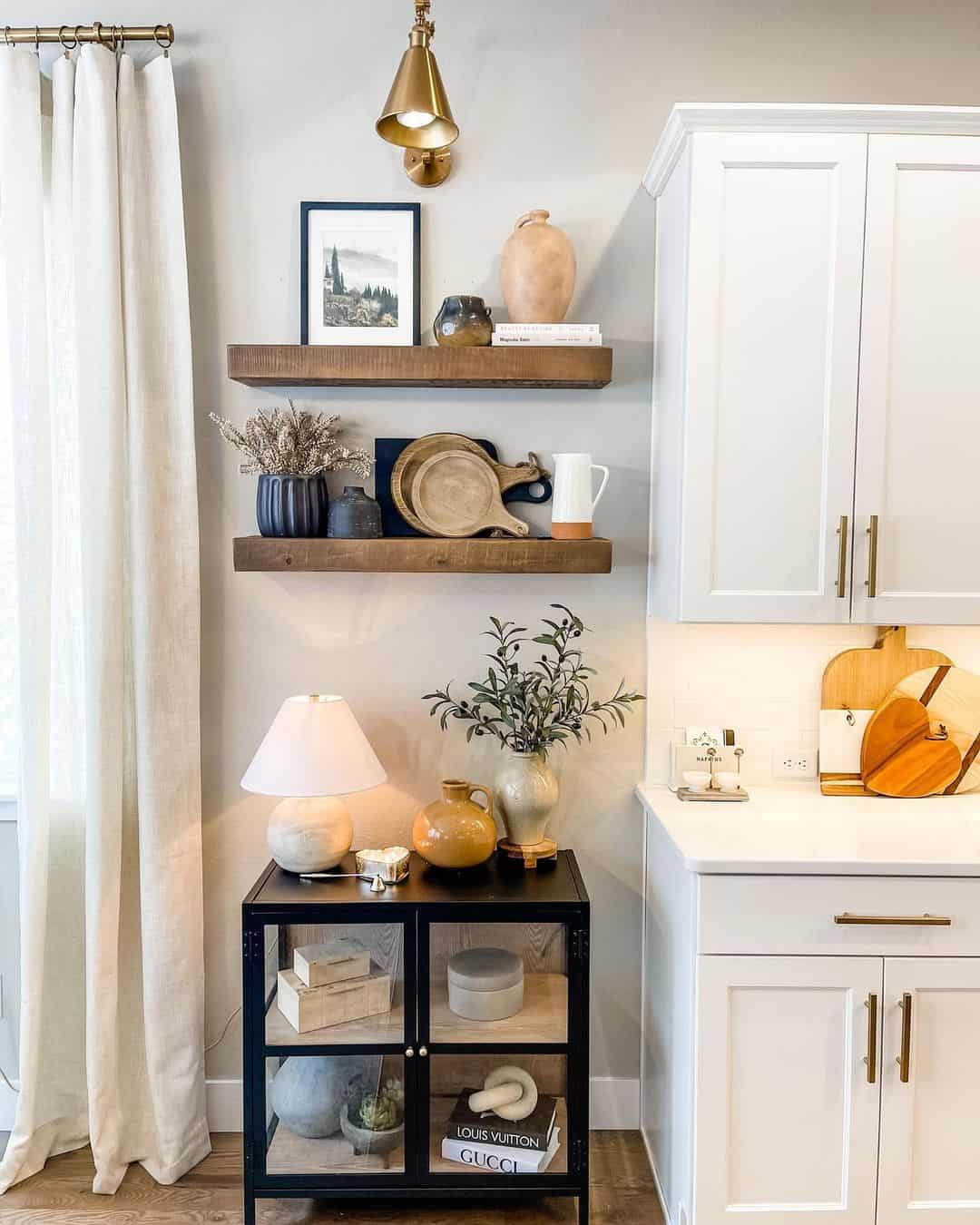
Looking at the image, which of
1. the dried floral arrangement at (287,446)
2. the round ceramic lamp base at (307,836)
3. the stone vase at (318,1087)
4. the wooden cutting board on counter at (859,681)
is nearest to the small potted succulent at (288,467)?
the dried floral arrangement at (287,446)

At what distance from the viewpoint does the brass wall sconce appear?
5.74 ft

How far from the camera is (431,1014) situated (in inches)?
78.7

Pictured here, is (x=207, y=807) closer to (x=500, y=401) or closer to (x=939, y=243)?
(x=500, y=401)

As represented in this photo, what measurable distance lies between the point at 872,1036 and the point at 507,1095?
75 cm

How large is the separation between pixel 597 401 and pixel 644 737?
2.73ft

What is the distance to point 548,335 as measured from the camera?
212 cm

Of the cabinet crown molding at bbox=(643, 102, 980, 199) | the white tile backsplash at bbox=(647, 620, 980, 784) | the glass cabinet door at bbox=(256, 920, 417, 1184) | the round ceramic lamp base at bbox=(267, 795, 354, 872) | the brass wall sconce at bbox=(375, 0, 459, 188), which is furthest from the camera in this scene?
the white tile backsplash at bbox=(647, 620, 980, 784)

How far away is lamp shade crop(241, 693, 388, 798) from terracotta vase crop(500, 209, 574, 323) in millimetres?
994

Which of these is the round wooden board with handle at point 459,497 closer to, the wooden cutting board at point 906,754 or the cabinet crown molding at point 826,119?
the cabinet crown molding at point 826,119

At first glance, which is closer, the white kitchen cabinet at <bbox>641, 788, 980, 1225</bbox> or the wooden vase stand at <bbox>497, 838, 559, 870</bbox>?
the white kitchen cabinet at <bbox>641, 788, 980, 1225</bbox>

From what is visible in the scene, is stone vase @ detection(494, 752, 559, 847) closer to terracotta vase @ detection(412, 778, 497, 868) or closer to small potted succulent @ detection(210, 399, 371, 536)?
terracotta vase @ detection(412, 778, 497, 868)

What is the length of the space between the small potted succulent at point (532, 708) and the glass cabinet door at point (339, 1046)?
1.28 feet

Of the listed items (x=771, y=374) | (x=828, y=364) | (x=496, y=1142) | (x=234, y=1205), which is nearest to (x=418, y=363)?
(x=771, y=374)

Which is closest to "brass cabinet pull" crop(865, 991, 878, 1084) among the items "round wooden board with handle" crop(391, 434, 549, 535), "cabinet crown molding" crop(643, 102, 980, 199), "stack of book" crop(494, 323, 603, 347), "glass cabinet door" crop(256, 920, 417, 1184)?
"glass cabinet door" crop(256, 920, 417, 1184)
